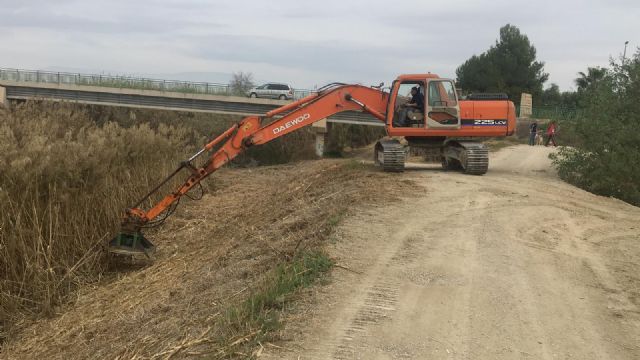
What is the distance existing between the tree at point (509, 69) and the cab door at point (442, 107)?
165 feet

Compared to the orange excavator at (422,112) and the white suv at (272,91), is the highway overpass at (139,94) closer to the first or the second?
the white suv at (272,91)

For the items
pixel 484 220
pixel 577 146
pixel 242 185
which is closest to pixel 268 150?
pixel 242 185

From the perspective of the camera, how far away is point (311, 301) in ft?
18.5

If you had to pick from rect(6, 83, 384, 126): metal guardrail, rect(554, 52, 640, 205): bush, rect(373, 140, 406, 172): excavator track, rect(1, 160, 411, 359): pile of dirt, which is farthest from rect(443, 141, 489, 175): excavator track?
rect(6, 83, 384, 126): metal guardrail

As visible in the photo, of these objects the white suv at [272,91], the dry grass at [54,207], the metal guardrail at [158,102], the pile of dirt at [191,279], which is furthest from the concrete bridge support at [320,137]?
the dry grass at [54,207]

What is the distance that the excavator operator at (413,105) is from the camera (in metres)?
14.0

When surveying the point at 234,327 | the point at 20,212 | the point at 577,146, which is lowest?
the point at 234,327

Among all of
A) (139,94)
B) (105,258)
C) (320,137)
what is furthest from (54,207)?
(139,94)

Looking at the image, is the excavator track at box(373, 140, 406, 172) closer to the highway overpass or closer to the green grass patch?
the green grass patch

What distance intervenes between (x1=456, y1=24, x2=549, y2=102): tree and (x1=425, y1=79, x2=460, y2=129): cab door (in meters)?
50.4

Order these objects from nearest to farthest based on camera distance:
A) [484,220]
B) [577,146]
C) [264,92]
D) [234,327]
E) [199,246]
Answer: [234,327]
[484,220]
[199,246]
[577,146]
[264,92]

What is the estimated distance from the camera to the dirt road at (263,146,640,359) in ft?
16.1

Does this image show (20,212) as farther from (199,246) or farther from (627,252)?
(627,252)

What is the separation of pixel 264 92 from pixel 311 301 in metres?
40.3
